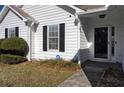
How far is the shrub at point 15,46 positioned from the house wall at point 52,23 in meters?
0.75

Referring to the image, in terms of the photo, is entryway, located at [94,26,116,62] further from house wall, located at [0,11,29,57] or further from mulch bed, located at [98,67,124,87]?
house wall, located at [0,11,29,57]

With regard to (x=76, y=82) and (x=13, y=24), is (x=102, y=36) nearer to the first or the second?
(x=76, y=82)

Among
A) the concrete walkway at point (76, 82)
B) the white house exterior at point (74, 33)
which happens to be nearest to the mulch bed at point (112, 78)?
the concrete walkway at point (76, 82)

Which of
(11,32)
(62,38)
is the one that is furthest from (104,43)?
(11,32)

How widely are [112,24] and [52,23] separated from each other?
4037 mm

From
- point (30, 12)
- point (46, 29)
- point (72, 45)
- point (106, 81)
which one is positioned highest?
point (30, 12)

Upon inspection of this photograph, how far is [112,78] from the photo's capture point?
984 cm

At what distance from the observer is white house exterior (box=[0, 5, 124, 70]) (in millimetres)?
13391

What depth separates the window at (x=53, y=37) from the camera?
15.3 m

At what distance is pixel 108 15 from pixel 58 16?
3228 mm

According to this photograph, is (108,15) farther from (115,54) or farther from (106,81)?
(106,81)

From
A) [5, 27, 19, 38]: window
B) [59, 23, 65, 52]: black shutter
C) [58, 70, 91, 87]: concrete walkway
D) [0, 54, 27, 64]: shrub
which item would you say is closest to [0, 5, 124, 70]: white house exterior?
[59, 23, 65, 52]: black shutter

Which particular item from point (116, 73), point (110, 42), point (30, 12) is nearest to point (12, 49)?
point (30, 12)
